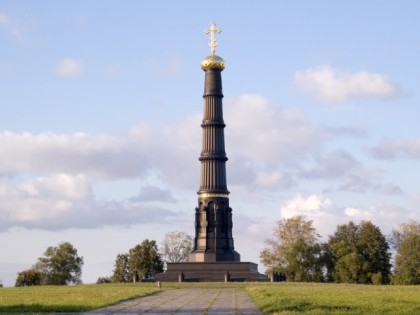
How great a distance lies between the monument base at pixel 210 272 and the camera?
81.1 meters

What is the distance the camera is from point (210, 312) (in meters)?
30.8

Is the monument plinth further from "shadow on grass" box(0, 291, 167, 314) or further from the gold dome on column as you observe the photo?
"shadow on grass" box(0, 291, 167, 314)

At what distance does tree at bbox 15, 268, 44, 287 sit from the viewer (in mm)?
101150

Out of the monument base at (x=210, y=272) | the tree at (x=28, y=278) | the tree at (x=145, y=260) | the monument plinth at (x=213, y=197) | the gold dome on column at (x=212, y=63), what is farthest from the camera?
the tree at (x=145, y=260)

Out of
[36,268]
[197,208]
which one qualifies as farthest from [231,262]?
[36,268]

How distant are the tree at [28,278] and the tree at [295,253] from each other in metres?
28.1

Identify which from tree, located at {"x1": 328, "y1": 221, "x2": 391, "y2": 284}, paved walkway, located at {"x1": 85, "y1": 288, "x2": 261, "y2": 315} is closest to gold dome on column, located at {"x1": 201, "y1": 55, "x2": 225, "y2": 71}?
tree, located at {"x1": 328, "y1": 221, "x2": 391, "y2": 284}

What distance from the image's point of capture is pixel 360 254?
311ft

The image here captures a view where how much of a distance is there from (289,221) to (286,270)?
29.9 feet

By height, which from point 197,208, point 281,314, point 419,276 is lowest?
point 281,314

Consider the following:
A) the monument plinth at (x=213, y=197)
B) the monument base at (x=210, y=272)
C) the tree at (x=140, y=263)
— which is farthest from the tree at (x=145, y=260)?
the monument base at (x=210, y=272)

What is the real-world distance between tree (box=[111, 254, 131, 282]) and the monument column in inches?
839

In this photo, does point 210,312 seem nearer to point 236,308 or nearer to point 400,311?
point 236,308

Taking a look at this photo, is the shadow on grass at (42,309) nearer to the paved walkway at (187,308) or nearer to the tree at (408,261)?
the paved walkway at (187,308)
